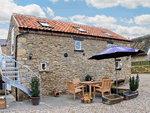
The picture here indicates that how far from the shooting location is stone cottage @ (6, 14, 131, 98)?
25.7ft

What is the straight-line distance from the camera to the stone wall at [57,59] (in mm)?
7859

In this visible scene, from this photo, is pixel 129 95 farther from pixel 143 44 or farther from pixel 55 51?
pixel 143 44

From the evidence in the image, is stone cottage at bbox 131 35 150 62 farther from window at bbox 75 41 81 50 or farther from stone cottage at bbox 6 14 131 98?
window at bbox 75 41 81 50

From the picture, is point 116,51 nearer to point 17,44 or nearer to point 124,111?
point 124,111

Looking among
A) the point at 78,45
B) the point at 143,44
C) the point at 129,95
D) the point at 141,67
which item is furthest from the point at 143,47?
the point at 129,95

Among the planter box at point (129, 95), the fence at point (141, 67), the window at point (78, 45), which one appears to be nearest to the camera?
the planter box at point (129, 95)

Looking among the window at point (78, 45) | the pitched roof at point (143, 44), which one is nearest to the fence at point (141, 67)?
the pitched roof at point (143, 44)

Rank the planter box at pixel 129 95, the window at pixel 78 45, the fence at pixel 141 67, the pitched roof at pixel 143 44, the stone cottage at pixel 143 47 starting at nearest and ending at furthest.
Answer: the planter box at pixel 129 95
the window at pixel 78 45
the fence at pixel 141 67
the stone cottage at pixel 143 47
the pitched roof at pixel 143 44

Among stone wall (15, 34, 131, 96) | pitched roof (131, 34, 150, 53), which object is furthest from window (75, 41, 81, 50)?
pitched roof (131, 34, 150, 53)

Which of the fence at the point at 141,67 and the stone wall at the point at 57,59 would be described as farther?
the fence at the point at 141,67

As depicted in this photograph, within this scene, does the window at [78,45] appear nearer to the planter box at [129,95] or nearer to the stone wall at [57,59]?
the stone wall at [57,59]

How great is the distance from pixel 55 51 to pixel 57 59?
498 millimetres

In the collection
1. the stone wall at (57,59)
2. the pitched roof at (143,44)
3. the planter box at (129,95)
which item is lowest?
the planter box at (129,95)

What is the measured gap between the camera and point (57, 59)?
8.74 metres
